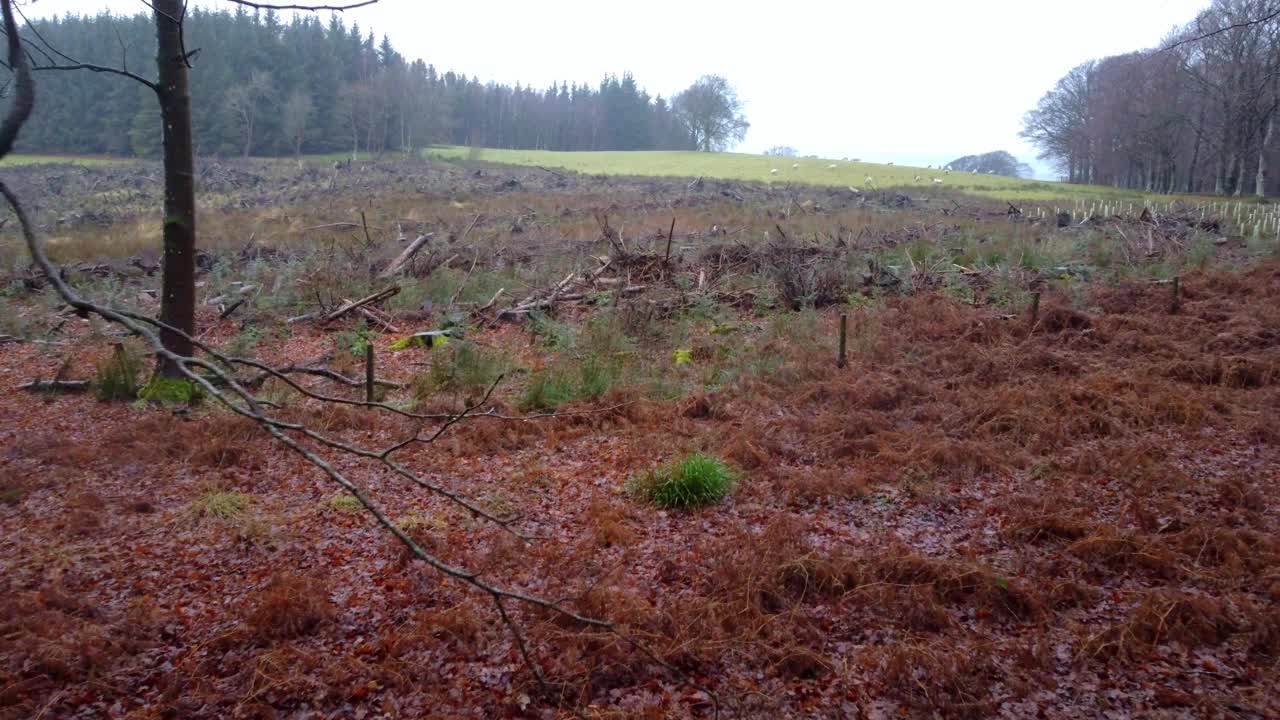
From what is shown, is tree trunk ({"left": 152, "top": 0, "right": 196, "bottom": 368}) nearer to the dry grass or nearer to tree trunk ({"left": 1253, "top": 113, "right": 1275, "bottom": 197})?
the dry grass

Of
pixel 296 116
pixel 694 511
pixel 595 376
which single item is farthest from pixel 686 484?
pixel 296 116

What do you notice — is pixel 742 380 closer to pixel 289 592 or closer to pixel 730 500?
pixel 730 500

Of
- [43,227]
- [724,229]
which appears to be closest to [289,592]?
[724,229]

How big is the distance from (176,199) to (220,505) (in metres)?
4.14

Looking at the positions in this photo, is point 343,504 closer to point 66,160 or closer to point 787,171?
point 787,171

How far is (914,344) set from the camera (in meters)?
10.2

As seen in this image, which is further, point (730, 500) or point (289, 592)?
point (730, 500)

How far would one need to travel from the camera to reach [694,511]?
570 cm

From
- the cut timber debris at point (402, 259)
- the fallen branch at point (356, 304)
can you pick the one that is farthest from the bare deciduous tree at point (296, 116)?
the fallen branch at point (356, 304)

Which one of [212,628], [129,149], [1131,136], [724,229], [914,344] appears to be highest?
[1131,136]

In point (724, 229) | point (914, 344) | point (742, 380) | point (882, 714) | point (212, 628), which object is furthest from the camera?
point (724, 229)

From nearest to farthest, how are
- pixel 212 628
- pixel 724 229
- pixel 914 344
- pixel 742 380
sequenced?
pixel 212 628, pixel 742 380, pixel 914 344, pixel 724 229

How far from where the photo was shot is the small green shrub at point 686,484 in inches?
229

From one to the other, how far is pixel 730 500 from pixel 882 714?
2465 mm
